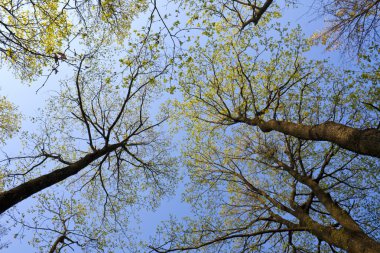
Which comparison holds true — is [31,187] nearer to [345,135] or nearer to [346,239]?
[345,135]

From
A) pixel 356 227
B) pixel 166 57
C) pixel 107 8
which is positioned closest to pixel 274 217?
pixel 356 227

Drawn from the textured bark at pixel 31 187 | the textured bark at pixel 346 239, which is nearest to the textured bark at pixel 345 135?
the textured bark at pixel 346 239

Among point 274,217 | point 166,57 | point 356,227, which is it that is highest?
point 166,57

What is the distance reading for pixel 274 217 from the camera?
8.99m

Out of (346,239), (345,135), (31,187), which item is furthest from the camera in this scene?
(346,239)

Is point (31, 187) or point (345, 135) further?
point (31, 187)

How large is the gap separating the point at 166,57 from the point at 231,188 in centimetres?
736

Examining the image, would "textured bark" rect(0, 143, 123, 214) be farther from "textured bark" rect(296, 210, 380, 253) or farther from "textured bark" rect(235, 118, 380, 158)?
"textured bark" rect(296, 210, 380, 253)

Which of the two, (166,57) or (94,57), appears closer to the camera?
(166,57)

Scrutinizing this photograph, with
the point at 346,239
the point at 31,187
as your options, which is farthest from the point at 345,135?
the point at 31,187

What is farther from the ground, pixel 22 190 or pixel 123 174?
pixel 123 174

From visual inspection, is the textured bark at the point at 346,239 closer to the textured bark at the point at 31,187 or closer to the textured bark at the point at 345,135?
the textured bark at the point at 345,135

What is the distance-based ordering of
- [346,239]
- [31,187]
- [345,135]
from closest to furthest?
1. [345,135]
2. [31,187]
3. [346,239]

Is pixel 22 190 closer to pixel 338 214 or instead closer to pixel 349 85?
pixel 338 214
